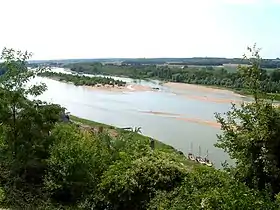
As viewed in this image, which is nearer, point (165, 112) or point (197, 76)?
point (165, 112)

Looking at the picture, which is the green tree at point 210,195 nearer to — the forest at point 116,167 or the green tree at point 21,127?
the forest at point 116,167

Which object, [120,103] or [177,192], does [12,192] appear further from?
[120,103]

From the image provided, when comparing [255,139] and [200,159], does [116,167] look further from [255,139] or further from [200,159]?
[200,159]

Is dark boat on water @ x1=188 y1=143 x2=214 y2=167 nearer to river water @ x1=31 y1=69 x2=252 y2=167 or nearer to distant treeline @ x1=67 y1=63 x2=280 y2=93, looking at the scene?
river water @ x1=31 y1=69 x2=252 y2=167

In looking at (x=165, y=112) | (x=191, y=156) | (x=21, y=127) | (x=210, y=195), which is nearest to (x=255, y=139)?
(x=210, y=195)

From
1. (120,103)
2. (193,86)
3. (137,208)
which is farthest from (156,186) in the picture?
(193,86)

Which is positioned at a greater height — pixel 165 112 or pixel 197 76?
pixel 197 76

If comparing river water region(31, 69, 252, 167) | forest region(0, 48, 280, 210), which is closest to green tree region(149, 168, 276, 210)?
Result: forest region(0, 48, 280, 210)
